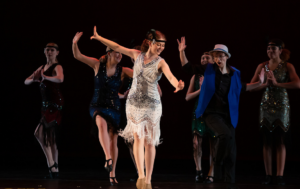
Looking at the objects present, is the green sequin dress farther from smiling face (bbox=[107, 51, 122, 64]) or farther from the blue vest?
smiling face (bbox=[107, 51, 122, 64])

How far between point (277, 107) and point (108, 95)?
205cm

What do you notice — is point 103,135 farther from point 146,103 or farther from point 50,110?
point 50,110

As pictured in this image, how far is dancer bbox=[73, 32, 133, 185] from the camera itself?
178 inches

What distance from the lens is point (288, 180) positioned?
5.00 meters

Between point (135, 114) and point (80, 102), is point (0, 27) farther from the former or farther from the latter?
point (135, 114)

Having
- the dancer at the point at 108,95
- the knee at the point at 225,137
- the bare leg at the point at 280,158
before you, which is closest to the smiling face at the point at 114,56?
the dancer at the point at 108,95

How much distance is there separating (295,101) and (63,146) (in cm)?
445

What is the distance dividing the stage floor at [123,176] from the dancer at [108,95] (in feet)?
1.59

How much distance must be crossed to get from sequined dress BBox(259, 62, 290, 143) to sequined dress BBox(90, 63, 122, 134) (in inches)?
71.3

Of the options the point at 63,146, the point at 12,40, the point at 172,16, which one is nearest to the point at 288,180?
the point at 172,16

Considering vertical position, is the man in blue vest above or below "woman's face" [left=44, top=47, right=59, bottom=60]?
below

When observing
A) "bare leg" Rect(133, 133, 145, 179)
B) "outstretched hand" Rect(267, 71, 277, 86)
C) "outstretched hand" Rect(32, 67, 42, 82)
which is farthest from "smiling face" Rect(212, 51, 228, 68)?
"outstretched hand" Rect(32, 67, 42, 82)

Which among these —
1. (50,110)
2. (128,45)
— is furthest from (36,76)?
(128,45)

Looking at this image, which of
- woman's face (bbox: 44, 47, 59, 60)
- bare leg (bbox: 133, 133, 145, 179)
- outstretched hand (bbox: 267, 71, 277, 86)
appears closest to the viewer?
bare leg (bbox: 133, 133, 145, 179)
